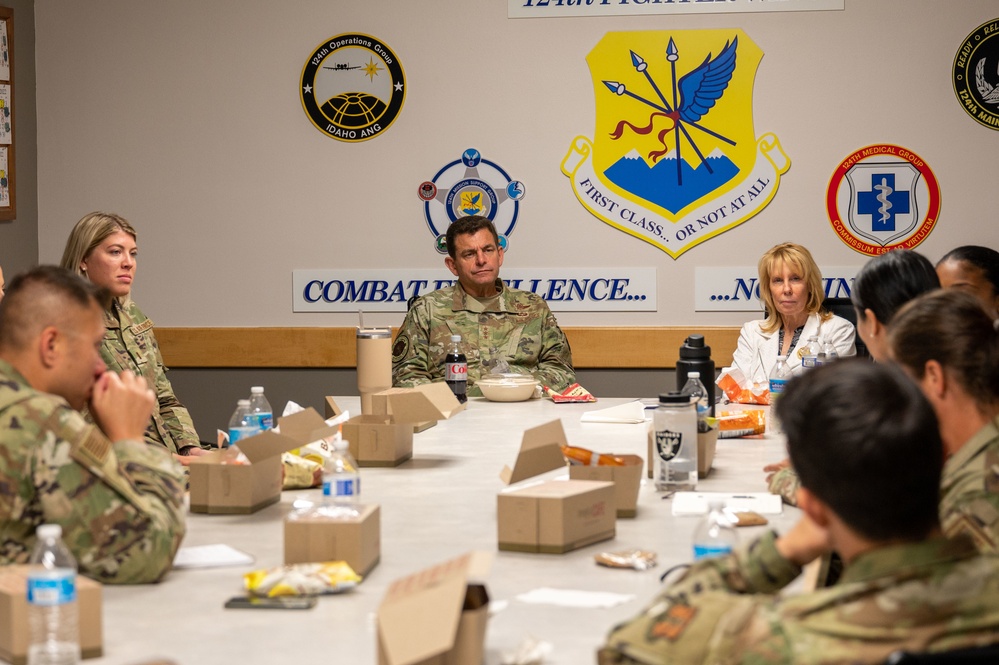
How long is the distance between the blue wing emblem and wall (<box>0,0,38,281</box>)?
3278 mm

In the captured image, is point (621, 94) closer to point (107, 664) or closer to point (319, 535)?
point (319, 535)

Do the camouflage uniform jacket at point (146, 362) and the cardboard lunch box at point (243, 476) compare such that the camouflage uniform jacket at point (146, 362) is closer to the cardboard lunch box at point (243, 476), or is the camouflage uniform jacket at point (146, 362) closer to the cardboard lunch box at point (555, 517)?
the cardboard lunch box at point (243, 476)

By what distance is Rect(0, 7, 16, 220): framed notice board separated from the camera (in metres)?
5.44

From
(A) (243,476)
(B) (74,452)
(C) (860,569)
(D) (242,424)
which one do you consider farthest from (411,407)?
(C) (860,569)

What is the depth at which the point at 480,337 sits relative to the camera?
4.71 metres

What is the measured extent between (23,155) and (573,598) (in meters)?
4.84

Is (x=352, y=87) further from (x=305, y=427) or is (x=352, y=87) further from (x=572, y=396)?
(x=305, y=427)

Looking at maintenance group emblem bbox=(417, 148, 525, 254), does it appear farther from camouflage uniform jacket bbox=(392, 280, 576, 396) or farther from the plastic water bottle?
the plastic water bottle

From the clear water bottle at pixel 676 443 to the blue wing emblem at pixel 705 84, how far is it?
3.20 metres

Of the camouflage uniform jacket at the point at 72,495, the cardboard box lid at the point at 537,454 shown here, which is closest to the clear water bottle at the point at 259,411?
the cardboard box lid at the point at 537,454

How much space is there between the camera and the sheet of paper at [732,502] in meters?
2.37

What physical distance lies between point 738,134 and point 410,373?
211 centimetres

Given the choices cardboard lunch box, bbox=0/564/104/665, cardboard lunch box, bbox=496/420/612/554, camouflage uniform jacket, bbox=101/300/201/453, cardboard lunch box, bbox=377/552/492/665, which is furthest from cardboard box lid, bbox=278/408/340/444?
camouflage uniform jacket, bbox=101/300/201/453

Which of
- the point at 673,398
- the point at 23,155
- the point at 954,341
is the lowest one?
the point at 673,398
